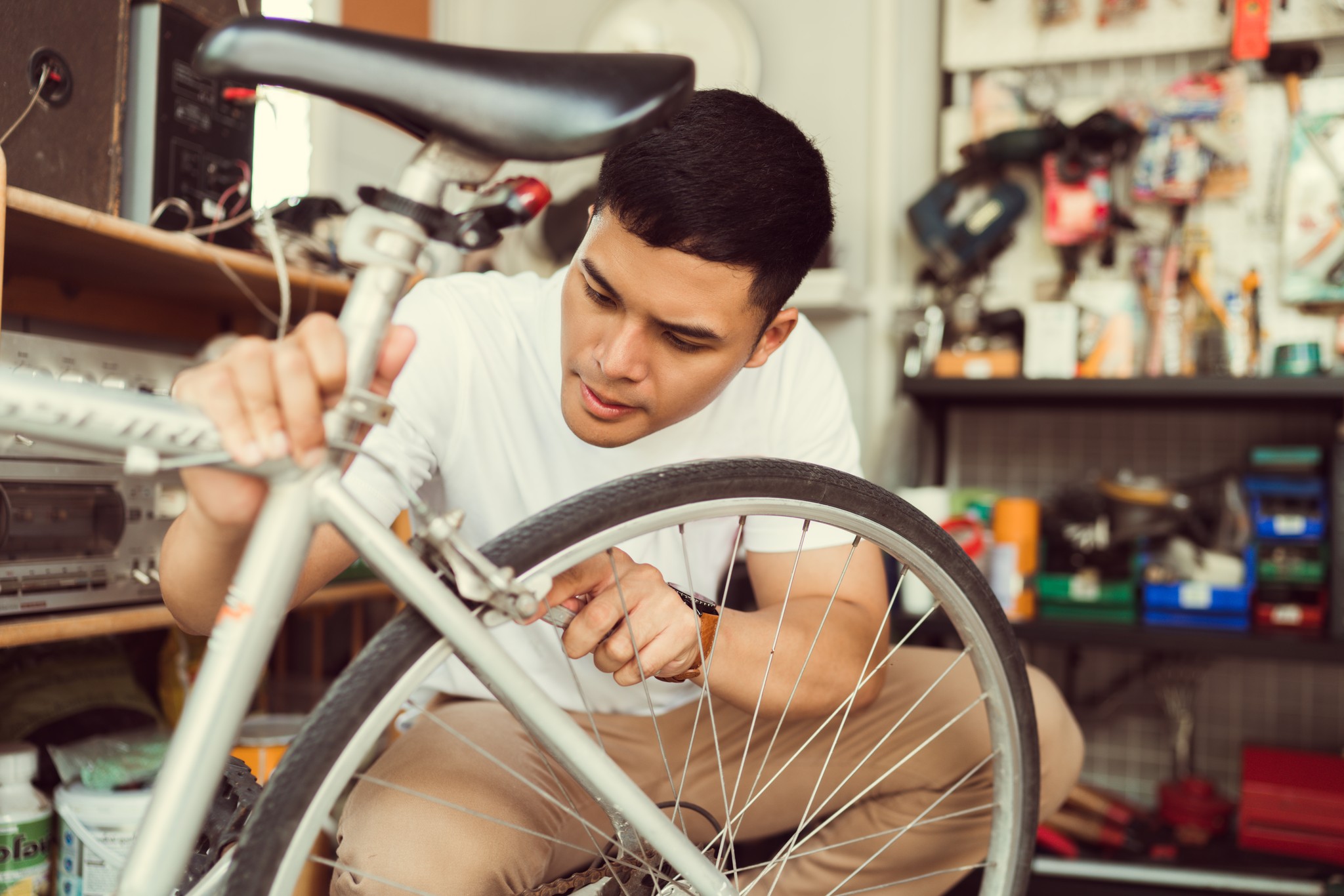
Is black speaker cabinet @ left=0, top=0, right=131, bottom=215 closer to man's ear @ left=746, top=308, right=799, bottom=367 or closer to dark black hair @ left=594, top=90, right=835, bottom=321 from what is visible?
dark black hair @ left=594, top=90, right=835, bottom=321

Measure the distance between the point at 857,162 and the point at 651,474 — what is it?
5.89ft

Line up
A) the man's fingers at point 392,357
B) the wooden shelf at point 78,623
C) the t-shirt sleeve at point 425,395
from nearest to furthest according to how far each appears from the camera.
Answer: the man's fingers at point 392,357 → the t-shirt sleeve at point 425,395 → the wooden shelf at point 78,623

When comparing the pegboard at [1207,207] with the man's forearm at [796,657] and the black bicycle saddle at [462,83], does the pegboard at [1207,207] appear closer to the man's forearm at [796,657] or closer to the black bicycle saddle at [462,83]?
the man's forearm at [796,657]

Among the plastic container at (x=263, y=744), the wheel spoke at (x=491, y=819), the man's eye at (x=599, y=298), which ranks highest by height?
the man's eye at (x=599, y=298)

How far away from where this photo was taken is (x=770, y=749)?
94cm

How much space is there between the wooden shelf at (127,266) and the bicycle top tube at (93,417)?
2.05 ft

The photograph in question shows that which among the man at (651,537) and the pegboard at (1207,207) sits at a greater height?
the pegboard at (1207,207)

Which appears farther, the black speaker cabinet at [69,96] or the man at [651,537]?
the black speaker cabinet at [69,96]

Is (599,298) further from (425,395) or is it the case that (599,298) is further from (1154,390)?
(1154,390)

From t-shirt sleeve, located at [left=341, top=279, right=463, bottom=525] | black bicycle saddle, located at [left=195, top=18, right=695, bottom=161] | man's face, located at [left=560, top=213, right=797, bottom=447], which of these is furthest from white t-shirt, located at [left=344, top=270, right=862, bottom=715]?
black bicycle saddle, located at [left=195, top=18, right=695, bottom=161]

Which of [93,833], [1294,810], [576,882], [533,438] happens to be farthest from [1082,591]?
[93,833]

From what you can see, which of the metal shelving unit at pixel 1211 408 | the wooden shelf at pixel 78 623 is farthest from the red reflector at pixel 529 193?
the metal shelving unit at pixel 1211 408

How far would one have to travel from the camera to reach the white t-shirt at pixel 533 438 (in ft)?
3.13

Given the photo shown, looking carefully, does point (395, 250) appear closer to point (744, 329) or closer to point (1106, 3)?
point (744, 329)
